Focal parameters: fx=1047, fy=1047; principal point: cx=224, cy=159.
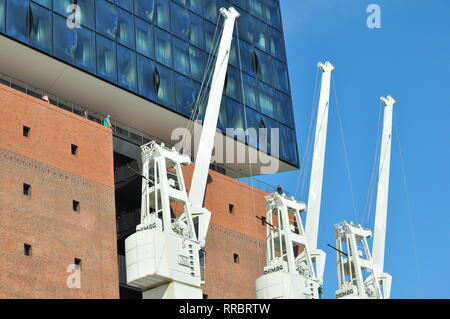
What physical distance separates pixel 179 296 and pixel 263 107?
93.4ft

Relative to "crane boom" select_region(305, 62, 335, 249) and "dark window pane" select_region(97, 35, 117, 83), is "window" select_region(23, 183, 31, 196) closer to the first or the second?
"dark window pane" select_region(97, 35, 117, 83)

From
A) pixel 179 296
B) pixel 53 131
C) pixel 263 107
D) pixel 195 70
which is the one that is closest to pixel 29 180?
pixel 53 131

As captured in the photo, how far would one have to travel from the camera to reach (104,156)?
194 ft

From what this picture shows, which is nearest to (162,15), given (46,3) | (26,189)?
(46,3)

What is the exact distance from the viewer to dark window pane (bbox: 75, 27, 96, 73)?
6131 centimetres

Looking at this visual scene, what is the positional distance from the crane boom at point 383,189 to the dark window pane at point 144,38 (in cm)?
1977

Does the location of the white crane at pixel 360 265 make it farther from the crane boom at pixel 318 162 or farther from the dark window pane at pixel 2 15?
the dark window pane at pixel 2 15

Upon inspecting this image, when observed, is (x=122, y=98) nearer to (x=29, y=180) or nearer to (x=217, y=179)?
(x=217, y=179)

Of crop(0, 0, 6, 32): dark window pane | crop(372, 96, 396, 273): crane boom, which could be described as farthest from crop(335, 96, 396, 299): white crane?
crop(0, 0, 6, 32): dark window pane

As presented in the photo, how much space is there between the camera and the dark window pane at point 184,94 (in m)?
68.4

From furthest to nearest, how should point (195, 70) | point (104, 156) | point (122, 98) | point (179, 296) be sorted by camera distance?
point (195, 70), point (122, 98), point (104, 156), point (179, 296)
